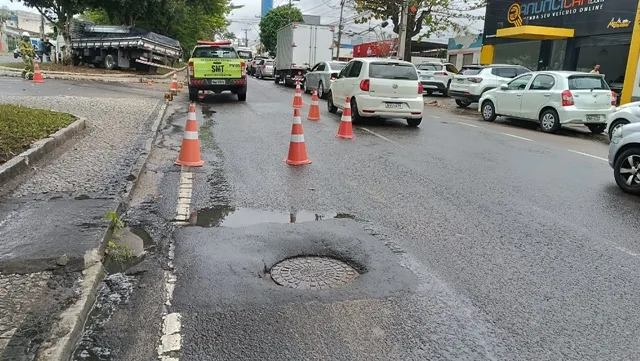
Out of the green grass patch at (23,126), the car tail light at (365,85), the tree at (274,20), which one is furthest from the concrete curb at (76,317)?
the tree at (274,20)

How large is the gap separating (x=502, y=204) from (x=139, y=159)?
5134 millimetres

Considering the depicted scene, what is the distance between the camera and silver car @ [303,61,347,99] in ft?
67.6

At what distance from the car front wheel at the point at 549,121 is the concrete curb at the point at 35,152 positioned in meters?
11.4

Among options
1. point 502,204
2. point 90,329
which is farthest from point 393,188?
point 90,329

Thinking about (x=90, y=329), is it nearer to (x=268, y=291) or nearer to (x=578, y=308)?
(x=268, y=291)

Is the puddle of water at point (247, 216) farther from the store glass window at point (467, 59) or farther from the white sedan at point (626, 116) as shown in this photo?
the store glass window at point (467, 59)

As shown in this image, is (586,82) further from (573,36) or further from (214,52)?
(573,36)

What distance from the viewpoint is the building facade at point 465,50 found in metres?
38.2

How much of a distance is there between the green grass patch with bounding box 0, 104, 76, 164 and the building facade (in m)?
33.2

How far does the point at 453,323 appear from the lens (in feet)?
10.9

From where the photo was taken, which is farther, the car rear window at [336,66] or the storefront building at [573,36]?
the car rear window at [336,66]

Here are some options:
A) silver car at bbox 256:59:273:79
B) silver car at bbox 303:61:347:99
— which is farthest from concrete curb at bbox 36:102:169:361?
silver car at bbox 256:59:273:79

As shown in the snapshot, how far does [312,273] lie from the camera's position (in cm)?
405

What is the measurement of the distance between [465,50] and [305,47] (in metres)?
16.7
